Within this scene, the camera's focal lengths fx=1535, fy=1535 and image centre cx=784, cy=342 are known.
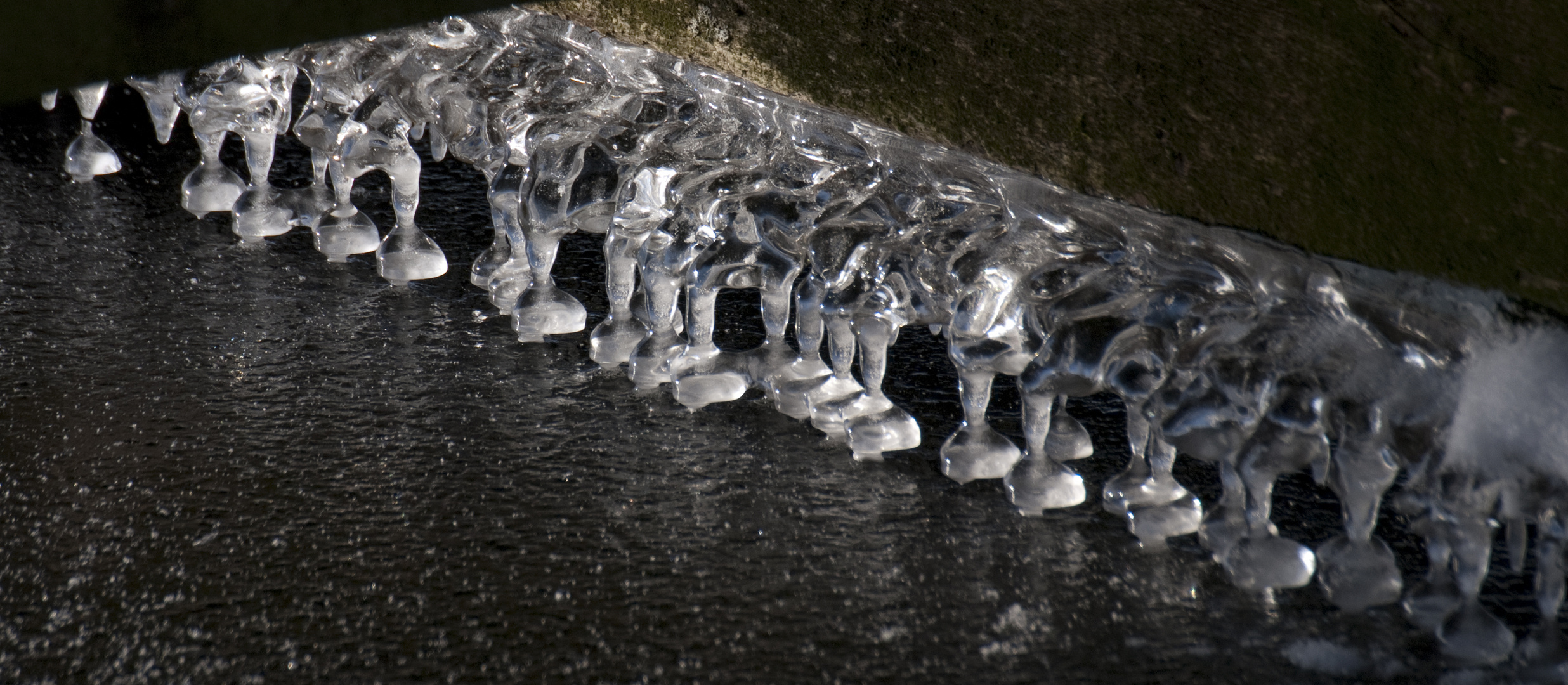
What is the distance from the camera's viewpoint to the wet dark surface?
0.98m

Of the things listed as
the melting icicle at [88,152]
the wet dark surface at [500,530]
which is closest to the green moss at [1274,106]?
the wet dark surface at [500,530]

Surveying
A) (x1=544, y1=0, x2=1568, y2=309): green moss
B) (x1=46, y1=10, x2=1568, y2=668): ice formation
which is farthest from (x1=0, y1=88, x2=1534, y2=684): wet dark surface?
(x1=544, y1=0, x2=1568, y2=309): green moss

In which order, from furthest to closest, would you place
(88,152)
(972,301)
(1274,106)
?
(88,152)
(972,301)
(1274,106)

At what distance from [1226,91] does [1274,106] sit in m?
0.03

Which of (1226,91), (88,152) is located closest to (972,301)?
(1226,91)

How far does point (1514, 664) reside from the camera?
955 millimetres

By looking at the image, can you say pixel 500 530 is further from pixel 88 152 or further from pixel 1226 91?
pixel 88 152

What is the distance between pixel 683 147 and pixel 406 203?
365mm

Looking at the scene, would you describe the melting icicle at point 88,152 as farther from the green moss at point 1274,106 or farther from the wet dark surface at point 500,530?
the green moss at point 1274,106

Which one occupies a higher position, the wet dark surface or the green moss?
the green moss

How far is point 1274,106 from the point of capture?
97 centimetres

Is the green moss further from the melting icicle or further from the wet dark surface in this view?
the melting icicle

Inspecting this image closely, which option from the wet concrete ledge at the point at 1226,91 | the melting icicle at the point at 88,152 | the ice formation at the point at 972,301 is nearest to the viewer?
the wet concrete ledge at the point at 1226,91

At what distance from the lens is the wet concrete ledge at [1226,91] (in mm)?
841
